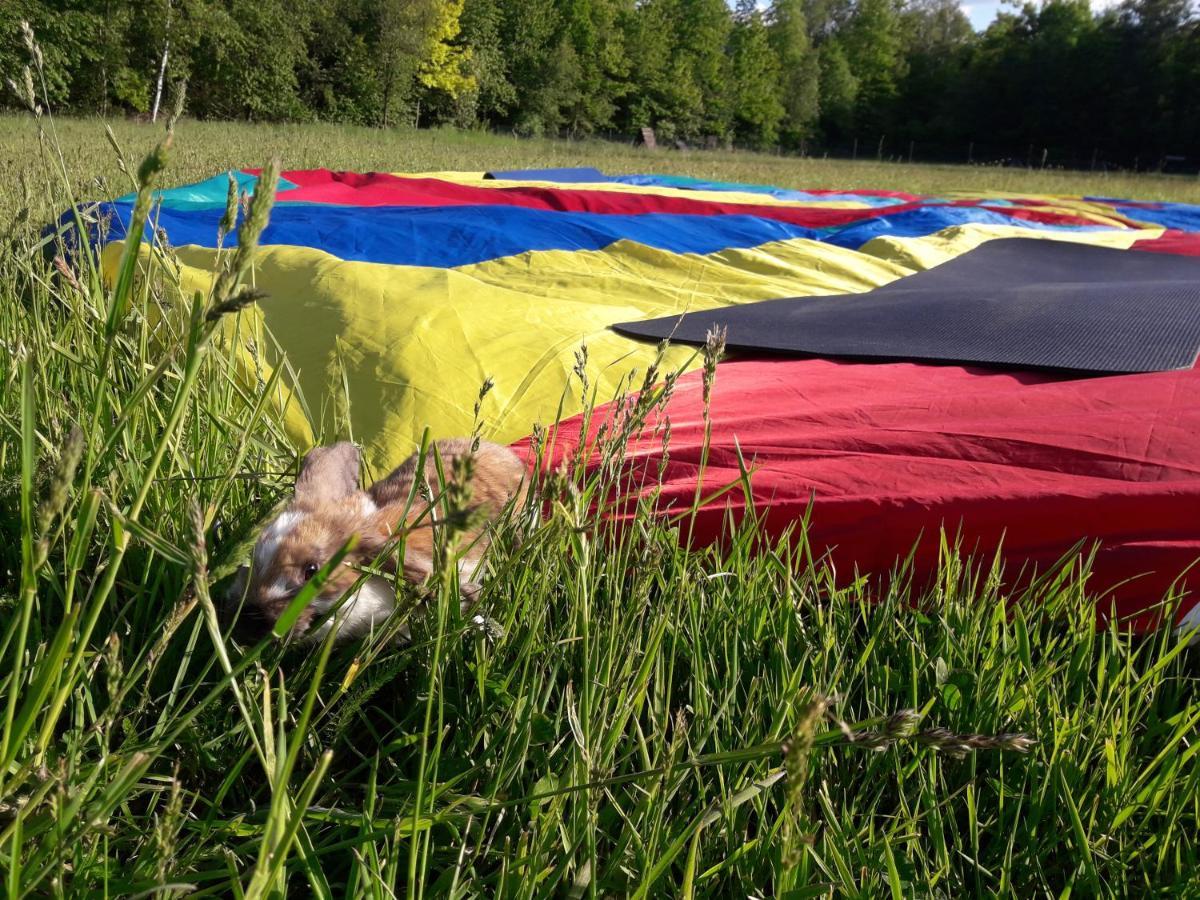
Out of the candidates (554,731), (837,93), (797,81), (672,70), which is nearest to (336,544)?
(554,731)

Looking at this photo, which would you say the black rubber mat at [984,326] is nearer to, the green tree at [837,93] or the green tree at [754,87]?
the green tree at [754,87]

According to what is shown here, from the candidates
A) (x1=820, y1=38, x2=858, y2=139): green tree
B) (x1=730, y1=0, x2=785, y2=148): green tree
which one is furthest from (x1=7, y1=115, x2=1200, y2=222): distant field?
(x1=820, y1=38, x2=858, y2=139): green tree

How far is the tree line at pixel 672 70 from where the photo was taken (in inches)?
1011

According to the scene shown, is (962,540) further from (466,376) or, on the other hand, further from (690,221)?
(690,221)

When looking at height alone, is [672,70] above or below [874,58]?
below

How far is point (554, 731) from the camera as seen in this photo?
1.17 metres

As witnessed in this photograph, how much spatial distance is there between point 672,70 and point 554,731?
147 feet

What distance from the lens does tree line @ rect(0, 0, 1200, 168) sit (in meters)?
25.7

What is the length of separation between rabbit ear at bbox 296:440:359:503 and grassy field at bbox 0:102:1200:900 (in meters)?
0.11

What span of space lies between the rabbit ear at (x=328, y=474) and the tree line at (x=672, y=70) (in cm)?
1879

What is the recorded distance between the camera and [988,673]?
1373 mm

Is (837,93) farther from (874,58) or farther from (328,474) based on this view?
(328,474)

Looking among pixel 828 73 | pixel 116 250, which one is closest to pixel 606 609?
pixel 116 250

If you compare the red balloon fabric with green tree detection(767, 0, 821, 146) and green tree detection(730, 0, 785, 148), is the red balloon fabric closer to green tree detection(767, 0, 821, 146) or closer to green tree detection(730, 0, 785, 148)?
green tree detection(730, 0, 785, 148)
